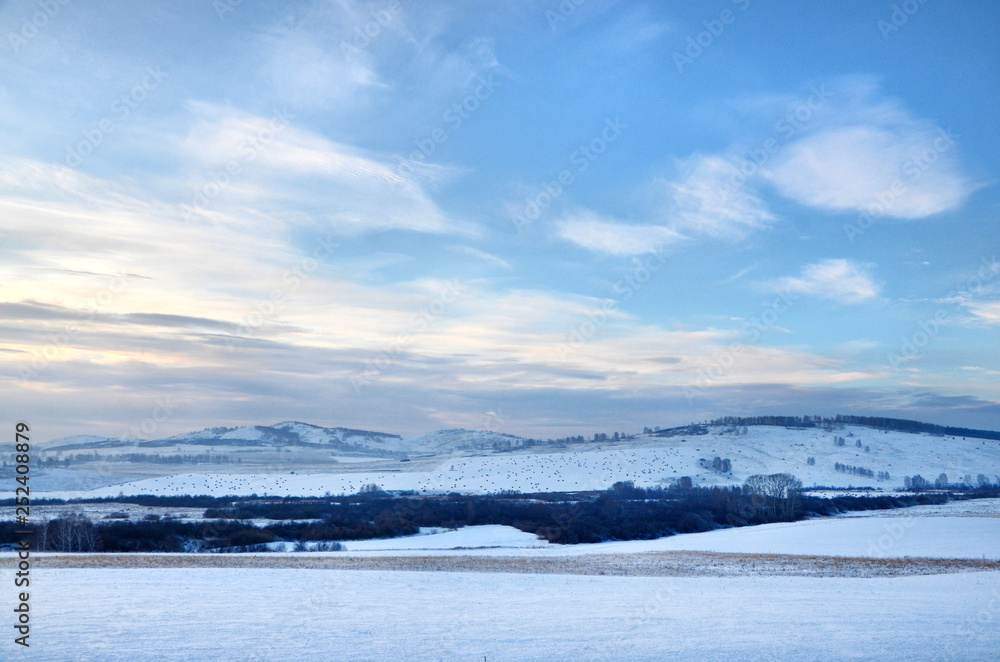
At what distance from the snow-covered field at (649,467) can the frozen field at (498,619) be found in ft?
353

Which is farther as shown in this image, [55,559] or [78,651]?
[55,559]

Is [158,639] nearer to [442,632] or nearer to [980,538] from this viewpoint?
[442,632]

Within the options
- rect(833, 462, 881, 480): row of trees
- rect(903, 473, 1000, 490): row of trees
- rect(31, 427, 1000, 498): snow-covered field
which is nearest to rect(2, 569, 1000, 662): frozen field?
rect(31, 427, 1000, 498): snow-covered field

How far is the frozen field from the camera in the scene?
1148cm

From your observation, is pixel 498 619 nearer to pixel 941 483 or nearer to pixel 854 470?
pixel 941 483

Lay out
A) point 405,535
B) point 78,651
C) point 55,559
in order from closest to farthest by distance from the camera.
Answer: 1. point 78,651
2. point 55,559
3. point 405,535

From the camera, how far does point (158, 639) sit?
12023mm

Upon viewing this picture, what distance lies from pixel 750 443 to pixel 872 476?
29.7m

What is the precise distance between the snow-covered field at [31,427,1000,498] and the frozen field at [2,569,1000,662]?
353ft

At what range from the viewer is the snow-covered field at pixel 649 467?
13338cm

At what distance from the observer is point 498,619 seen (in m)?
14.6

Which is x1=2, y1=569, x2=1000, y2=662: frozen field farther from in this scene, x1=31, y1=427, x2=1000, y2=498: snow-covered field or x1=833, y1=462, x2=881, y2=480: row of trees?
x1=833, y1=462, x2=881, y2=480: row of trees

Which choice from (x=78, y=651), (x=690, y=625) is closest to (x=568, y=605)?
(x=690, y=625)

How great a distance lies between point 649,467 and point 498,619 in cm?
14355
